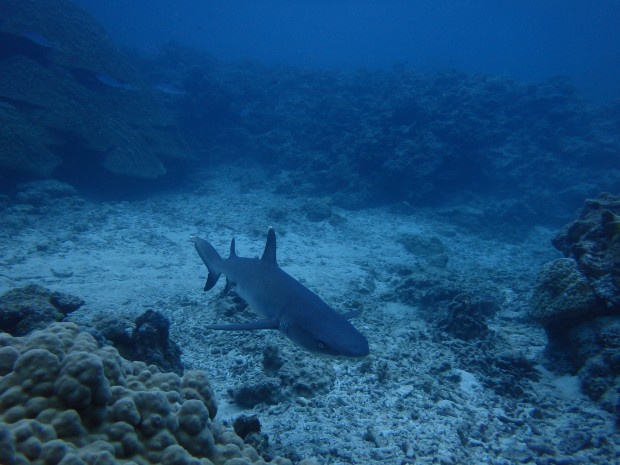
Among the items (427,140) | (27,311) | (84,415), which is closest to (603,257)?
(84,415)

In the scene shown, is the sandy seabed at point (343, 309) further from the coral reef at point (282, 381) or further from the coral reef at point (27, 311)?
the coral reef at point (27, 311)

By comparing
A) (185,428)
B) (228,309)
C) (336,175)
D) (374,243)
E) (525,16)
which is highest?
(525,16)

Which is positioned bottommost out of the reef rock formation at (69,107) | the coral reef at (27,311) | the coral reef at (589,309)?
the coral reef at (27,311)

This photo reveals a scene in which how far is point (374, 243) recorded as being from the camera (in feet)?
35.9

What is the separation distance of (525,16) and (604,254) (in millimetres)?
181278

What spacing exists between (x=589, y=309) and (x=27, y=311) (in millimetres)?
6885

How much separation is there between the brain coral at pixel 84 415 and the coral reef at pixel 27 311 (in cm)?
207

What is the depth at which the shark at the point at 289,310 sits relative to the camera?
3.29 meters

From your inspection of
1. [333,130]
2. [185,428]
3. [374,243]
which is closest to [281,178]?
[333,130]

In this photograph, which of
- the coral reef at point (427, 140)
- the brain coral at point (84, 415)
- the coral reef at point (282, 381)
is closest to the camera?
the brain coral at point (84, 415)

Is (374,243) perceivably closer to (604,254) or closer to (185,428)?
(604,254)

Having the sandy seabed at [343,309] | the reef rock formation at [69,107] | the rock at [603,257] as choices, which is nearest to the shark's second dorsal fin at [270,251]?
the sandy seabed at [343,309]

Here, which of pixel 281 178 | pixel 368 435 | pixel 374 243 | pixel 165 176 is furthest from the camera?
pixel 281 178

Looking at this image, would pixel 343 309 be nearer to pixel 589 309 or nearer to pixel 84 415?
pixel 589 309
